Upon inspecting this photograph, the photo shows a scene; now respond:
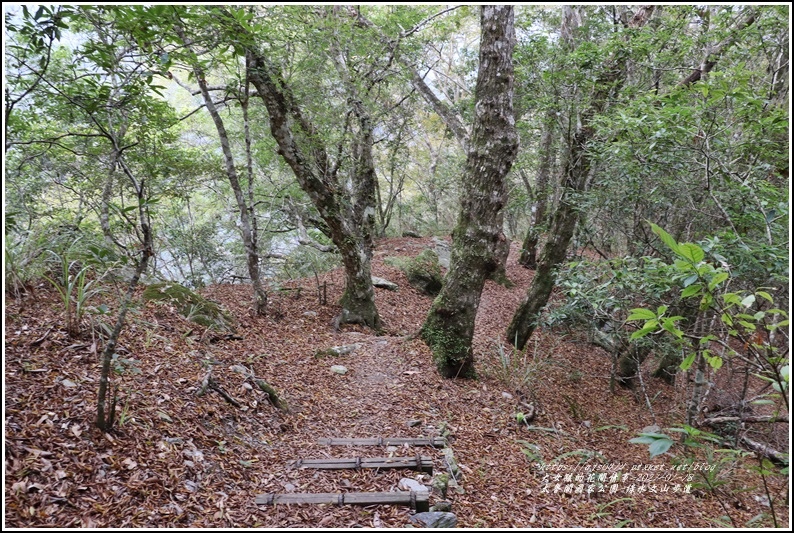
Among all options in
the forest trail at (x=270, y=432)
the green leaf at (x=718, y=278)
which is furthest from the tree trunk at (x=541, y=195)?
the green leaf at (x=718, y=278)

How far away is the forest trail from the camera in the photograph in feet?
8.04

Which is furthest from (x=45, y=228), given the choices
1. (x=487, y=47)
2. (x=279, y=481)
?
(x=487, y=47)

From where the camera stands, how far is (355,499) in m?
2.79

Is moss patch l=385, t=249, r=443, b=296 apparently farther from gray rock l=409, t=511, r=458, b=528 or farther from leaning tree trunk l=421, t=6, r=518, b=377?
gray rock l=409, t=511, r=458, b=528

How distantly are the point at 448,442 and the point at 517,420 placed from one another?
1269mm

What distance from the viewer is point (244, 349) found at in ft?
17.4

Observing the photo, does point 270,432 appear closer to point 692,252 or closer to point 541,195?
point 692,252

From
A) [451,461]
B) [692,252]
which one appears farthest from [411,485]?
[692,252]

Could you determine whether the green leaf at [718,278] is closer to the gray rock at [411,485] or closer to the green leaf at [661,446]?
the green leaf at [661,446]

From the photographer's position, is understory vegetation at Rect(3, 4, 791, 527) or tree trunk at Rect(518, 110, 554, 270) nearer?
understory vegetation at Rect(3, 4, 791, 527)

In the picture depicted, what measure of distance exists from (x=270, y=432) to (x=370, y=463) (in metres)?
1.10

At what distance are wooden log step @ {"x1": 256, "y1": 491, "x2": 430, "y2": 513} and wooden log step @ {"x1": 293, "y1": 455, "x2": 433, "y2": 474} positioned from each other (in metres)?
0.44

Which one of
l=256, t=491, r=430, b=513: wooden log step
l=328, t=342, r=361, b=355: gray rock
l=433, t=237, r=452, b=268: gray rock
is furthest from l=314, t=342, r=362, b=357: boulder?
l=433, t=237, r=452, b=268: gray rock

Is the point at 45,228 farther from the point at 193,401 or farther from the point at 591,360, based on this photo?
the point at 591,360
